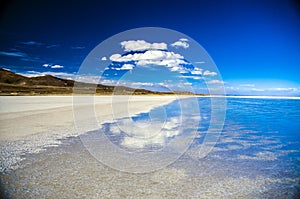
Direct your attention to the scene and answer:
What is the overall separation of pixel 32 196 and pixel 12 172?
1.08m

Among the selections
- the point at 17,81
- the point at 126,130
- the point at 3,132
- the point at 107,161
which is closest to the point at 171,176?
the point at 107,161

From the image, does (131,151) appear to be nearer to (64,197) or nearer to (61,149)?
(61,149)

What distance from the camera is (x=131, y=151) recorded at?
5.63 meters

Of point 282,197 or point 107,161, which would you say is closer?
point 282,197

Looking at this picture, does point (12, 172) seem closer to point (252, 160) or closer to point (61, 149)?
point (61, 149)

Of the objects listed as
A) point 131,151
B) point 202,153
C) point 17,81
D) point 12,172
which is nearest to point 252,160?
point 202,153

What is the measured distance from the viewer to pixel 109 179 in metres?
3.82

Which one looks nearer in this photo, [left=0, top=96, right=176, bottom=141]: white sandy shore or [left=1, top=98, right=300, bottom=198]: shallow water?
[left=1, top=98, right=300, bottom=198]: shallow water

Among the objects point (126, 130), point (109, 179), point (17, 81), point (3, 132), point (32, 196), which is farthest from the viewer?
point (17, 81)

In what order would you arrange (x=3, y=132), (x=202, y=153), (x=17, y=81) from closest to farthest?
(x=202, y=153)
(x=3, y=132)
(x=17, y=81)

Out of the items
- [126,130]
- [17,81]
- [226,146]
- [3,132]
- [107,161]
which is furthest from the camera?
[17,81]

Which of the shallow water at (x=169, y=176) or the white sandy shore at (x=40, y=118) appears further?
the white sandy shore at (x=40, y=118)

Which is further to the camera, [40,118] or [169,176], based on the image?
[40,118]

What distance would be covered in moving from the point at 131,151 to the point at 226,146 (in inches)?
92.3
